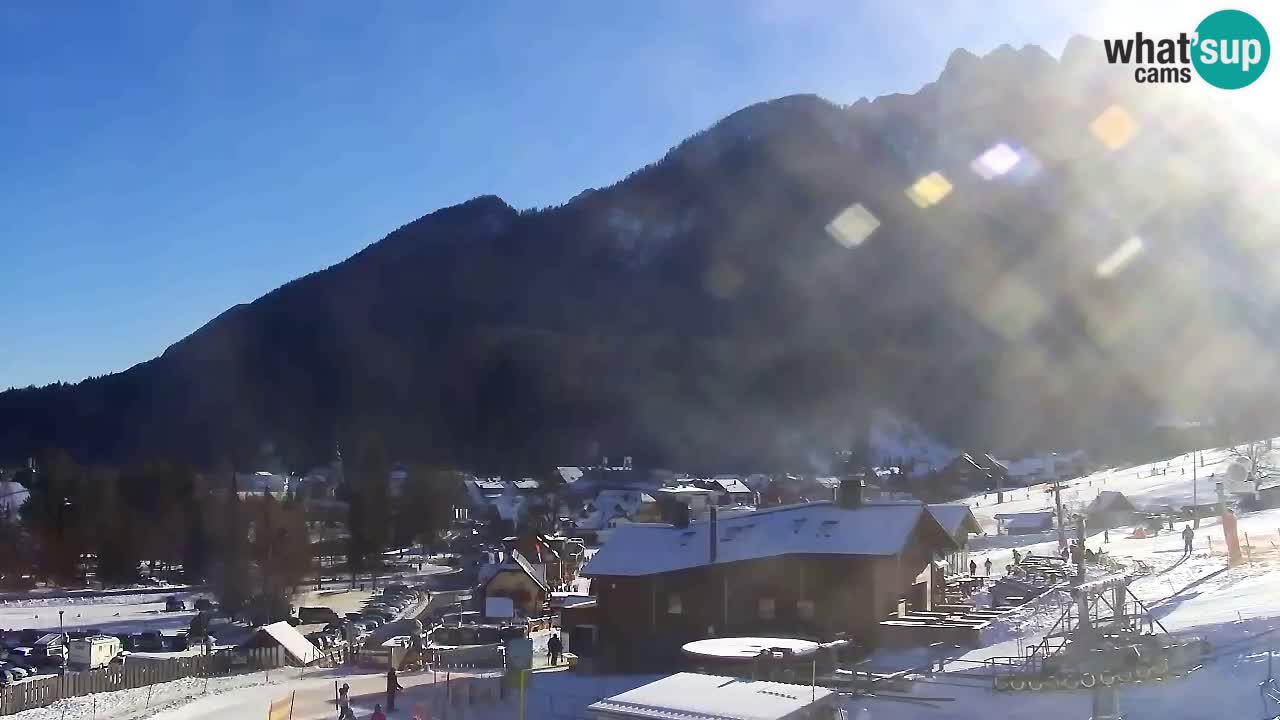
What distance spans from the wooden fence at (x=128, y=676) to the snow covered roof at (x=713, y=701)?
20.9 m

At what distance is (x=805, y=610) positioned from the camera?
30.2 m

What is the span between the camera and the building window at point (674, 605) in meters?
31.4

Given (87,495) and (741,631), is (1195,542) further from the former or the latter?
(87,495)

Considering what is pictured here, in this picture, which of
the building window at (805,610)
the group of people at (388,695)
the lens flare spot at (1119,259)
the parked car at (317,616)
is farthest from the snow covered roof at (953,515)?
the lens flare spot at (1119,259)

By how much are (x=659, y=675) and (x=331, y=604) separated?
118ft

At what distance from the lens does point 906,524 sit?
3022 cm

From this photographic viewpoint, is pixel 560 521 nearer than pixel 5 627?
No

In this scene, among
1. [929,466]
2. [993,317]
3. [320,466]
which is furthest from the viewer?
[320,466]

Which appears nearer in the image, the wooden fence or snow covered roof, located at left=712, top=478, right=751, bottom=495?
the wooden fence

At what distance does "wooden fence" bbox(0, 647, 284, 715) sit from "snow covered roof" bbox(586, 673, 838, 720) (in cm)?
2087

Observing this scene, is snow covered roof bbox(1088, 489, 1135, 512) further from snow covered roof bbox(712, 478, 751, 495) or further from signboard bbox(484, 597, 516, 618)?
snow covered roof bbox(712, 478, 751, 495)

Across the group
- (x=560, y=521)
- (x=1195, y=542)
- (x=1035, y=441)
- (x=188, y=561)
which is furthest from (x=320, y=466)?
(x=1195, y=542)

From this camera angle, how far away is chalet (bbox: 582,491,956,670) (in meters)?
29.7

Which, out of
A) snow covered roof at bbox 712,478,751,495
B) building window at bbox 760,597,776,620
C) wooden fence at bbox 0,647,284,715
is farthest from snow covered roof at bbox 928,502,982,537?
snow covered roof at bbox 712,478,751,495
